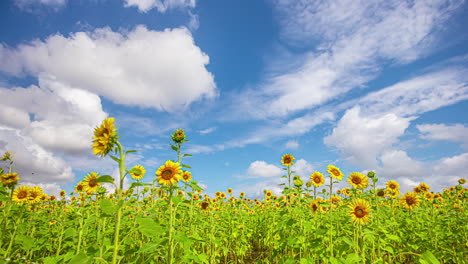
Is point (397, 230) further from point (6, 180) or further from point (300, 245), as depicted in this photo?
point (6, 180)

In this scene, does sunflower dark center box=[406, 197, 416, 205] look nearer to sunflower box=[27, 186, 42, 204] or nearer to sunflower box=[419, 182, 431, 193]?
sunflower box=[419, 182, 431, 193]

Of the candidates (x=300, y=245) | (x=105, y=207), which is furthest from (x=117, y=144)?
(x=300, y=245)

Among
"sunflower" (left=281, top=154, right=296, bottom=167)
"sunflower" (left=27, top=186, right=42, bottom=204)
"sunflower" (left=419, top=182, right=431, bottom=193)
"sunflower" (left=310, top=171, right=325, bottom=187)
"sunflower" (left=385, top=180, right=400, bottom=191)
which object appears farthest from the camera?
"sunflower" (left=419, top=182, right=431, bottom=193)

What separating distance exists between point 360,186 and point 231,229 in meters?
4.04

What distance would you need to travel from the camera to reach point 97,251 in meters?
2.90

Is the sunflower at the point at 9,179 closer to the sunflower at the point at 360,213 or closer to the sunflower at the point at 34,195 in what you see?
the sunflower at the point at 34,195

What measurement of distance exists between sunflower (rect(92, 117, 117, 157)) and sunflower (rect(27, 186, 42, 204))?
4.13 metres

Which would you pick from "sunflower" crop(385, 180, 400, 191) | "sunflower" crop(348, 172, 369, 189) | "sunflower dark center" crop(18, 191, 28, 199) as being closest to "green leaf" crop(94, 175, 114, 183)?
"sunflower" crop(348, 172, 369, 189)

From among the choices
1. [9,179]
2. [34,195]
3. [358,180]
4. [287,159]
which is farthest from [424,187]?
[34,195]

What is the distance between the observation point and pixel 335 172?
4.26 metres

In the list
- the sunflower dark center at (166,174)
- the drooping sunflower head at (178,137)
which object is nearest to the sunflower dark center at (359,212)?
the sunflower dark center at (166,174)

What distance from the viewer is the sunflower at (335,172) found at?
414cm

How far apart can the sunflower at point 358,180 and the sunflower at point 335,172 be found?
50 centimetres

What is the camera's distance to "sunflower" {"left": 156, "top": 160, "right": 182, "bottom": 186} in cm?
326
